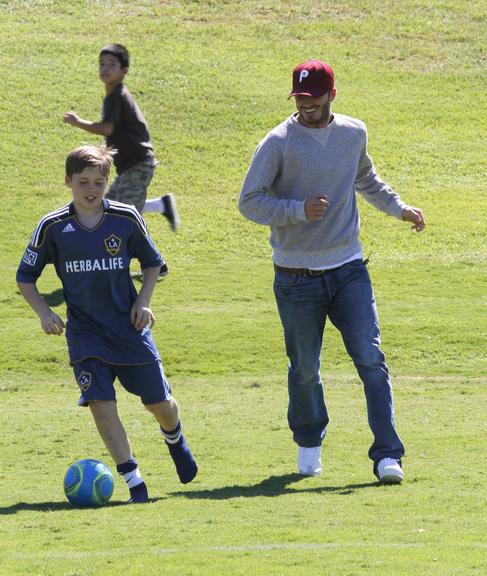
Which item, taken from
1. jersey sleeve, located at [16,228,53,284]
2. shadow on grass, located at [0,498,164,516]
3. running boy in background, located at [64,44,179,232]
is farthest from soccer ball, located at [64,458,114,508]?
running boy in background, located at [64,44,179,232]

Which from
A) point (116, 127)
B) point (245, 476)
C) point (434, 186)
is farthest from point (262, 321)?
point (434, 186)

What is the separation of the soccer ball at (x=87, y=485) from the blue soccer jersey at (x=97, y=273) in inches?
24.2

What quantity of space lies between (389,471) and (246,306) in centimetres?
720

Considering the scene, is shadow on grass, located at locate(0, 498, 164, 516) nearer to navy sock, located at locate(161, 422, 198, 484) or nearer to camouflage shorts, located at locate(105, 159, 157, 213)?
navy sock, located at locate(161, 422, 198, 484)

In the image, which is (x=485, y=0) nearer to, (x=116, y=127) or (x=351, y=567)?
(x=116, y=127)

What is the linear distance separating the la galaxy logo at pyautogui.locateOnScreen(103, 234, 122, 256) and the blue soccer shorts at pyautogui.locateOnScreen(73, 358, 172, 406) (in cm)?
62

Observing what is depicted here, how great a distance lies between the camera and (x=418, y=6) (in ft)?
103

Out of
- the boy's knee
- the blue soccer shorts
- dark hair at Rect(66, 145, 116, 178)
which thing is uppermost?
dark hair at Rect(66, 145, 116, 178)

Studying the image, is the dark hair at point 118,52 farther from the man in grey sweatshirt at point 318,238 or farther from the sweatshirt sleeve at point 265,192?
the sweatshirt sleeve at point 265,192

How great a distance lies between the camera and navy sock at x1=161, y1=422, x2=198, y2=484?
7824 millimetres

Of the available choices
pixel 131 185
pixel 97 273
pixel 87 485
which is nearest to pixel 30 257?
pixel 97 273

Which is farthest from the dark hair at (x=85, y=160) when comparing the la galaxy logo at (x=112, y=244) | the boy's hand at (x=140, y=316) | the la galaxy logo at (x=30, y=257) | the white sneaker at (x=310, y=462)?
the white sneaker at (x=310, y=462)

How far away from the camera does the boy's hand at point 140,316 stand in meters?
7.36

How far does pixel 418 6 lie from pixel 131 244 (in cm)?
2511
